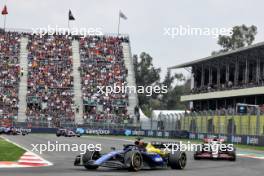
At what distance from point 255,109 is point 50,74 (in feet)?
118

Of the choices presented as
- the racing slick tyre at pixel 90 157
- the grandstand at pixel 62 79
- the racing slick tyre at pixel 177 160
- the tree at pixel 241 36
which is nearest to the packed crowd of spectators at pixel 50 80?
the grandstand at pixel 62 79

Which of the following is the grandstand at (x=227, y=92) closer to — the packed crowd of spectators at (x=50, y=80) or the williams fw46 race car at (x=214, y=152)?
the packed crowd of spectators at (x=50, y=80)

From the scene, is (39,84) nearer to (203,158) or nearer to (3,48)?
(3,48)

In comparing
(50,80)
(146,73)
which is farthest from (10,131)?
(146,73)

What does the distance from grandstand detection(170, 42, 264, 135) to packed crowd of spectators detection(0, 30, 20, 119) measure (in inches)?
803

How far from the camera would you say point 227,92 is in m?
61.8

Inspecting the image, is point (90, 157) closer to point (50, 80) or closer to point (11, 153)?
point (11, 153)

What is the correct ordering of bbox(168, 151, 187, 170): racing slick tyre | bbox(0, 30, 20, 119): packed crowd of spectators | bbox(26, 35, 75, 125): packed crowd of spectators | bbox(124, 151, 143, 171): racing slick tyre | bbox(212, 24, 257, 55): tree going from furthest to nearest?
1. bbox(212, 24, 257, 55): tree
2. bbox(26, 35, 75, 125): packed crowd of spectators
3. bbox(0, 30, 20, 119): packed crowd of spectators
4. bbox(168, 151, 187, 170): racing slick tyre
5. bbox(124, 151, 143, 171): racing slick tyre

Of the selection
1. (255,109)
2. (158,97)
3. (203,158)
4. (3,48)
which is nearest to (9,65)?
(3,48)

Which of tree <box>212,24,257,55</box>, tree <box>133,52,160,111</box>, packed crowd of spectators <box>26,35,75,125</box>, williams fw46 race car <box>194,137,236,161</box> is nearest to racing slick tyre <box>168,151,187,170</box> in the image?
williams fw46 race car <box>194,137,236,161</box>

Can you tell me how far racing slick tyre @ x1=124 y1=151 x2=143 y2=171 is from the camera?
1544 centimetres

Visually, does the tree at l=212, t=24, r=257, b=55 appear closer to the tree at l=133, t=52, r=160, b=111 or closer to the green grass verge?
the tree at l=133, t=52, r=160, b=111

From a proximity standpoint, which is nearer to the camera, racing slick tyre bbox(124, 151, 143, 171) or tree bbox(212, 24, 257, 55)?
racing slick tyre bbox(124, 151, 143, 171)

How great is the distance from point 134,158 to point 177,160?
2241 mm
